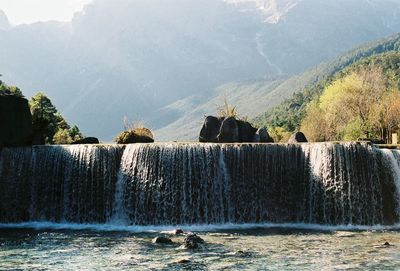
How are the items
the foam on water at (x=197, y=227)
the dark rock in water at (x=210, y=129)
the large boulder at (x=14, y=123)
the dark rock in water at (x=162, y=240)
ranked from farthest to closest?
the dark rock in water at (x=210, y=129)
the large boulder at (x=14, y=123)
the foam on water at (x=197, y=227)
the dark rock in water at (x=162, y=240)

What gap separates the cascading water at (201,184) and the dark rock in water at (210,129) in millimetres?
9904

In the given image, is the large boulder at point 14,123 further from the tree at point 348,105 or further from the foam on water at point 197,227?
the tree at point 348,105

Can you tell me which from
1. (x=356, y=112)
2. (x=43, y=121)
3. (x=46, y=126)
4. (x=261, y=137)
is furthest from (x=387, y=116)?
(x=43, y=121)

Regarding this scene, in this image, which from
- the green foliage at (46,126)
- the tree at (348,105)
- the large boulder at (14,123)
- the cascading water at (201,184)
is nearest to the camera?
the cascading water at (201,184)

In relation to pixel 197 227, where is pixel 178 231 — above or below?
below

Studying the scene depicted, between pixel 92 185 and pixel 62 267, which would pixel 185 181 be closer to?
pixel 92 185

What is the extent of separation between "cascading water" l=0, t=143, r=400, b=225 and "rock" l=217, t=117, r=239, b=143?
8619mm

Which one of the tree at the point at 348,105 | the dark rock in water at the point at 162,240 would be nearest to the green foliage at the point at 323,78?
the tree at the point at 348,105

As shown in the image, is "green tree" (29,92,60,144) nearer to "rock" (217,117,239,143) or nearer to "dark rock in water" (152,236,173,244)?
"rock" (217,117,239,143)

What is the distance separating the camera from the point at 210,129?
38.3m

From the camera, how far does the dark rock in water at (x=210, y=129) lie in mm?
38156

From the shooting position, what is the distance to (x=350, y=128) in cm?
5109

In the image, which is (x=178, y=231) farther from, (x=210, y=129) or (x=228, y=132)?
(x=210, y=129)

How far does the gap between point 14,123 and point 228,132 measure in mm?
12662
